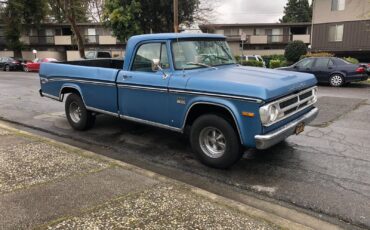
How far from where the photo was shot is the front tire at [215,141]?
4.91m

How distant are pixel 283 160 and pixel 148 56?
2902 millimetres

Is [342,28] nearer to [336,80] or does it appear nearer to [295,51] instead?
[295,51]

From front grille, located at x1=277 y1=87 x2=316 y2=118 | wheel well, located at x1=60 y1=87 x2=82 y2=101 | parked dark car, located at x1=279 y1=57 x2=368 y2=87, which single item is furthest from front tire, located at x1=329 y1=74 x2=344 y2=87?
wheel well, located at x1=60 y1=87 x2=82 y2=101

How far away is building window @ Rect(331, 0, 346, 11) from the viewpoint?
2772 cm

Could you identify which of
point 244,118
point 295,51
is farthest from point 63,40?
point 244,118

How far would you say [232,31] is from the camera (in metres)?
46.9

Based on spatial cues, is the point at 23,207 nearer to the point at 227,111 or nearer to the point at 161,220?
the point at 161,220

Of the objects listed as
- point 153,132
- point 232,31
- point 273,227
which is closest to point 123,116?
point 153,132

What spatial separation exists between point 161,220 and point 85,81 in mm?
4245

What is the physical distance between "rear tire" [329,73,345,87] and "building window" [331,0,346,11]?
590 inches

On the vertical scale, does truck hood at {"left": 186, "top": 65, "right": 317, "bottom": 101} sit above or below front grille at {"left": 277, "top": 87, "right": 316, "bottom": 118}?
above

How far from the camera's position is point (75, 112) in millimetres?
7785

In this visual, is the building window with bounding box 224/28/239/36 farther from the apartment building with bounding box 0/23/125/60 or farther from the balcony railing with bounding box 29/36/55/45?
the balcony railing with bounding box 29/36/55/45

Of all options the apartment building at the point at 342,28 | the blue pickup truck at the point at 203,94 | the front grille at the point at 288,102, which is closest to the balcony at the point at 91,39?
the apartment building at the point at 342,28
